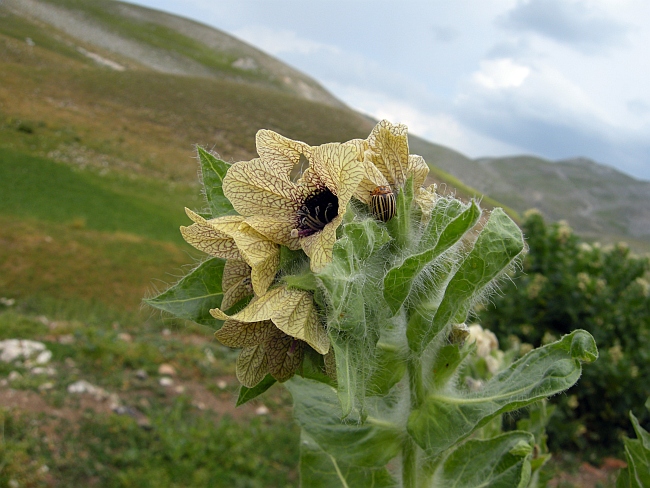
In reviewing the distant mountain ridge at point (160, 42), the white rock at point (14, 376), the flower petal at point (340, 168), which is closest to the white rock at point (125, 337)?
the white rock at point (14, 376)

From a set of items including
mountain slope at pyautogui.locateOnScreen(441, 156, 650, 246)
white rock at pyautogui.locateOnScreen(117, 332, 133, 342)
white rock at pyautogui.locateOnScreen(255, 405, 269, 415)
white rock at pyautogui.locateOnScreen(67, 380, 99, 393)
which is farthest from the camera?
mountain slope at pyautogui.locateOnScreen(441, 156, 650, 246)

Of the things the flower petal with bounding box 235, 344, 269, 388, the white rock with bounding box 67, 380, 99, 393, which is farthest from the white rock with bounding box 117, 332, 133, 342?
the flower petal with bounding box 235, 344, 269, 388

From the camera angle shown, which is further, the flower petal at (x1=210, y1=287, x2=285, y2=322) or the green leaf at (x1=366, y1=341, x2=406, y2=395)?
the green leaf at (x1=366, y1=341, x2=406, y2=395)

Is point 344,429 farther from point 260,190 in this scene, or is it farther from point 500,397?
point 260,190

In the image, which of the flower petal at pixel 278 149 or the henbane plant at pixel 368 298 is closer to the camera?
the henbane plant at pixel 368 298

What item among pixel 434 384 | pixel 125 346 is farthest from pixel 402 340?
pixel 125 346

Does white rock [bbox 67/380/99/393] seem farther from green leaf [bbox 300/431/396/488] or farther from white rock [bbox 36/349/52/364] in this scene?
green leaf [bbox 300/431/396/488]

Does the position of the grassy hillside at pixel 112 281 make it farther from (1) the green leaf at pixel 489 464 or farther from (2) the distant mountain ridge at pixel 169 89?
(1) the green leaf at pixel 489 464
